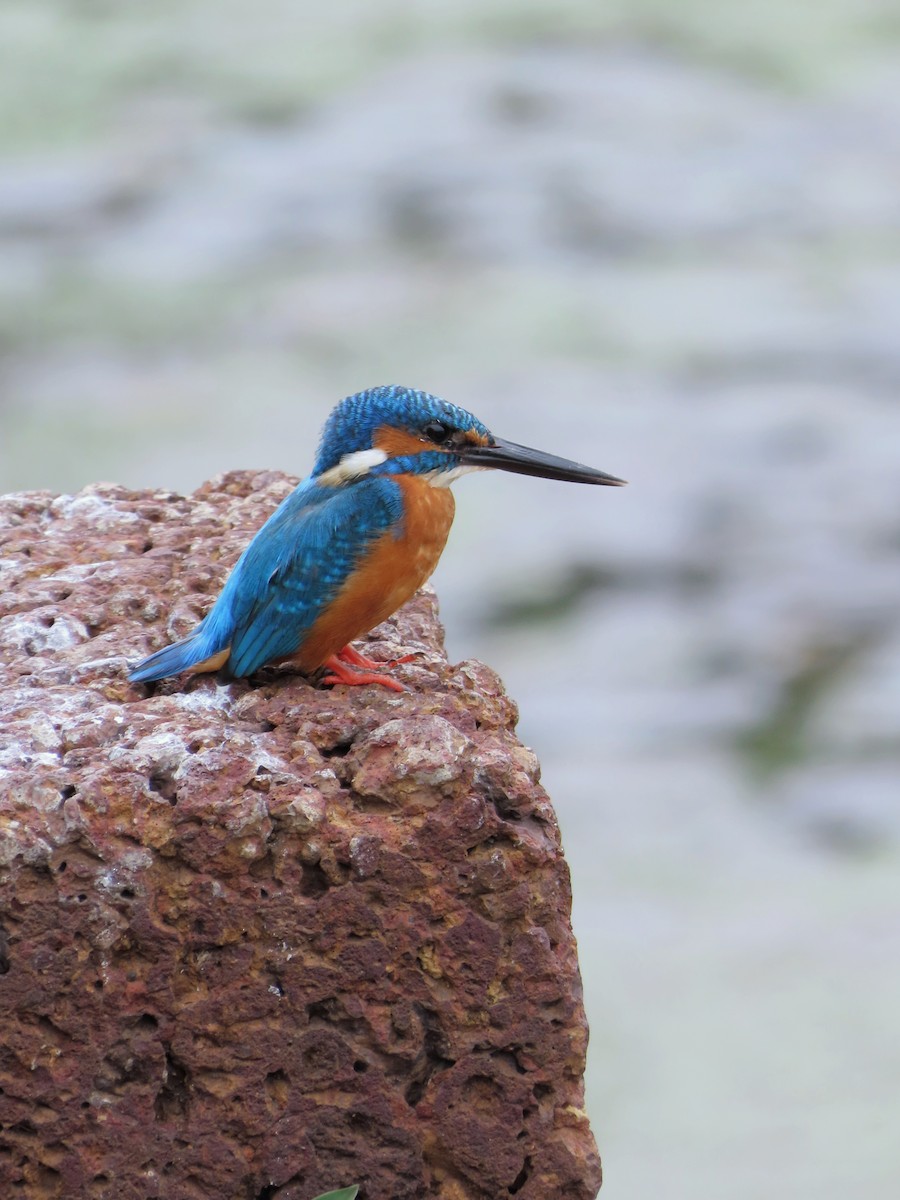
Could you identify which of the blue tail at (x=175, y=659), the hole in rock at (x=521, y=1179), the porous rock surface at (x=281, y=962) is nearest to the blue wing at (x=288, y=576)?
the blue tail at (x=175, y=659)

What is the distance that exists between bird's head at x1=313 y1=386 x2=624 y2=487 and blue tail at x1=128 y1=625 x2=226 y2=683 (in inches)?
12.1

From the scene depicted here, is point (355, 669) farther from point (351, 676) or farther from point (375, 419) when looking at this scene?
point (375, 419)

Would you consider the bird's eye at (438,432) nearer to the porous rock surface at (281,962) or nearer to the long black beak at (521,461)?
the long black beak at (521,461)

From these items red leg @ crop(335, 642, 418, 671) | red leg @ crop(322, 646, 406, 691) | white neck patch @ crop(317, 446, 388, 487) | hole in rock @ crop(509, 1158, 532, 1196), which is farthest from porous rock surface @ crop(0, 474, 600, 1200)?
white neck patch @ crop(317, 446, 388, 487)

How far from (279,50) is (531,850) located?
656 cm

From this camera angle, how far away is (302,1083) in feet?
5.55

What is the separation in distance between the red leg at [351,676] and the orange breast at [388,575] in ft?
Result: 0.05

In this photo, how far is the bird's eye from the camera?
7.13 feet

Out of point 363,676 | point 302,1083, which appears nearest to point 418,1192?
point 302,1083

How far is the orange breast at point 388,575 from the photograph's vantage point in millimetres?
2004

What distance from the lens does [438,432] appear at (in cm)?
218

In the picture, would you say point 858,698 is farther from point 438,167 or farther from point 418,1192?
point 418,1192

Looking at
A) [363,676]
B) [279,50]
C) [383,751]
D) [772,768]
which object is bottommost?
[383,751]

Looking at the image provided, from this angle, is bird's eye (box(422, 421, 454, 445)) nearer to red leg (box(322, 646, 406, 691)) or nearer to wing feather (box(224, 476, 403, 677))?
wing feather (box(224, 476, 403, 677))
